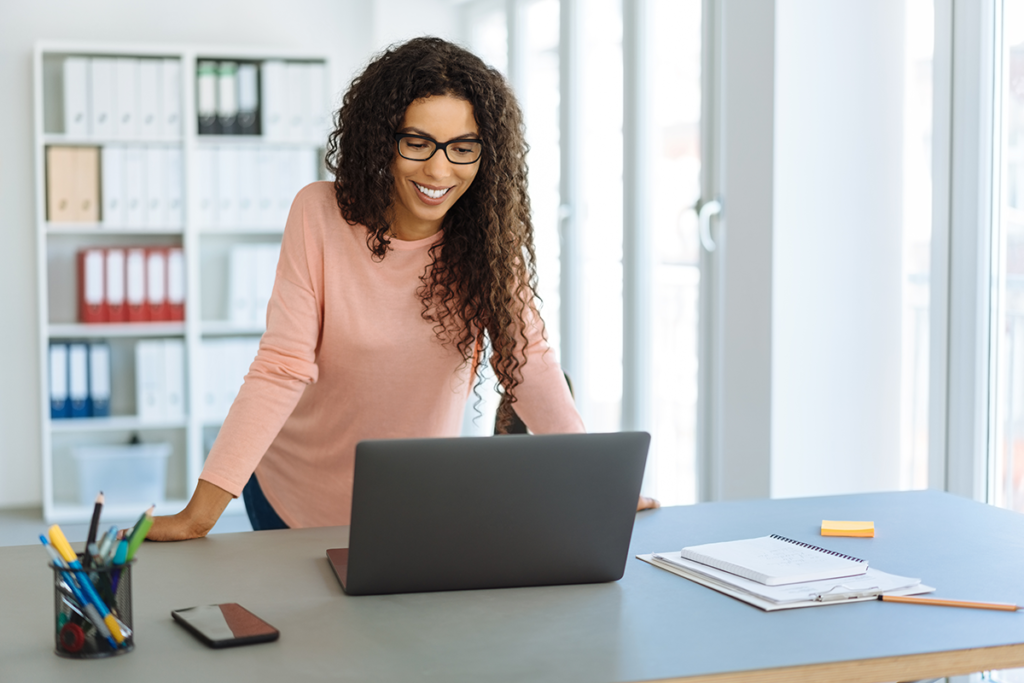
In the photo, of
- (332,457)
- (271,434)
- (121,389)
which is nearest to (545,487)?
(271,434)

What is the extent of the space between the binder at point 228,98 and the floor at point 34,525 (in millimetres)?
1676

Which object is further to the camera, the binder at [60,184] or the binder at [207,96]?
the binder at [207,96]

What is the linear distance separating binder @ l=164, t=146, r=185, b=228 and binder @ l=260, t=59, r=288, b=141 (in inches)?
15.0

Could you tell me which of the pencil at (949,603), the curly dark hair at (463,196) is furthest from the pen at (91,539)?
the pencil at (949,603)

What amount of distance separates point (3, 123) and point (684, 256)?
303cm

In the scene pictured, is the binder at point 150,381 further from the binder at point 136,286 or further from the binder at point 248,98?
the binder at point 248,98

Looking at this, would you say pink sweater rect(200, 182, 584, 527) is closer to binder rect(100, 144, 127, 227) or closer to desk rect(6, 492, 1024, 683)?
desk rect(6, 492, 1024, 683)

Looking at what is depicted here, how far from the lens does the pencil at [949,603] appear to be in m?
1.16

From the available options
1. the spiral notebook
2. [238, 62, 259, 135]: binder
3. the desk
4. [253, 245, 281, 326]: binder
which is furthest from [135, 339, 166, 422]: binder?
the spiral notebook

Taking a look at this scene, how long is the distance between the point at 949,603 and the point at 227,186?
3777mm

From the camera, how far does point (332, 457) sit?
1767 mm

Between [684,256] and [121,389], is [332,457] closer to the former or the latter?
[684,256]

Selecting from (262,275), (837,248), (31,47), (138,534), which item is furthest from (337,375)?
(31,47)

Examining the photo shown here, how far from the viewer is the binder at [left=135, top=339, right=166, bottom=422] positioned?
4.35 metres
